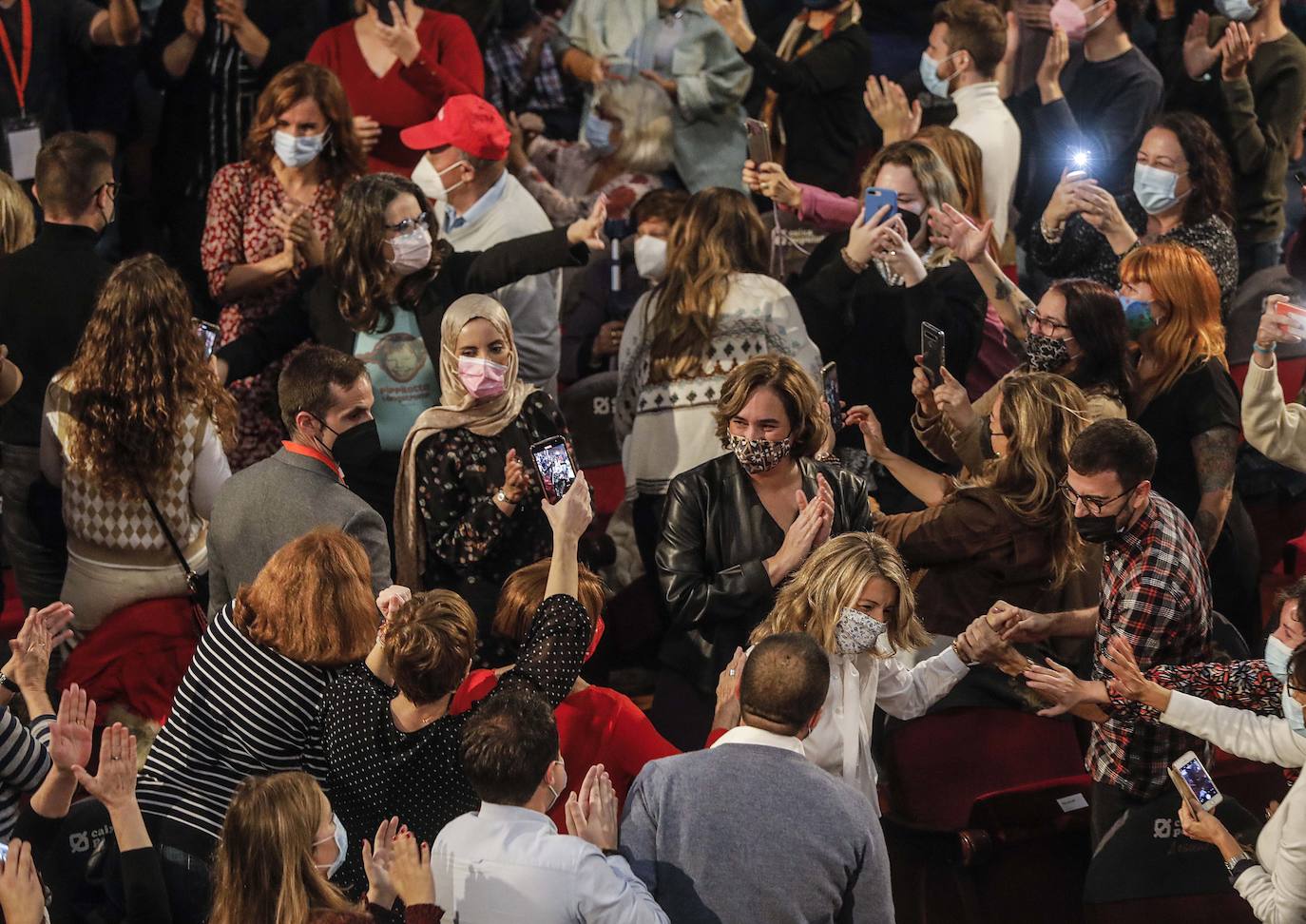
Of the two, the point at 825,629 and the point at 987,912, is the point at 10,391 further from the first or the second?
the point at 987,912

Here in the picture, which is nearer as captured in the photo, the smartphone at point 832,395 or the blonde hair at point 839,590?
the blonde hair at point 839,590

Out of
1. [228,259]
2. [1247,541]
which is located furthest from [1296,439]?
[228,259]

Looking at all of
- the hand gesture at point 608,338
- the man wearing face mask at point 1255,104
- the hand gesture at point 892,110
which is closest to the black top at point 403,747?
the hand gesture at point 608,338

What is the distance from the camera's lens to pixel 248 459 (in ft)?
19.3

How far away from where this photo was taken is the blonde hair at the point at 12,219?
18.1ft

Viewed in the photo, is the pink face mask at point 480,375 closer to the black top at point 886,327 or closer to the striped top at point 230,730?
the striped top at point 230,730

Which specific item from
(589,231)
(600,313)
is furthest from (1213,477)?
(600,313)

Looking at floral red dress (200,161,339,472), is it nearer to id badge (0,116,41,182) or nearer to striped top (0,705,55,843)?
id badge (0,116,41,182)

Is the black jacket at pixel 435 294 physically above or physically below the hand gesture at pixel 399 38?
below

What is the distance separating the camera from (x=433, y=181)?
5961mm

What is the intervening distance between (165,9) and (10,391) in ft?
8.28

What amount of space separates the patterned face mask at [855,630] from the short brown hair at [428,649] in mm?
874

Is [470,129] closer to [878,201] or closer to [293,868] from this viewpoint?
[878,201]

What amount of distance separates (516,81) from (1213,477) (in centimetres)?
383
